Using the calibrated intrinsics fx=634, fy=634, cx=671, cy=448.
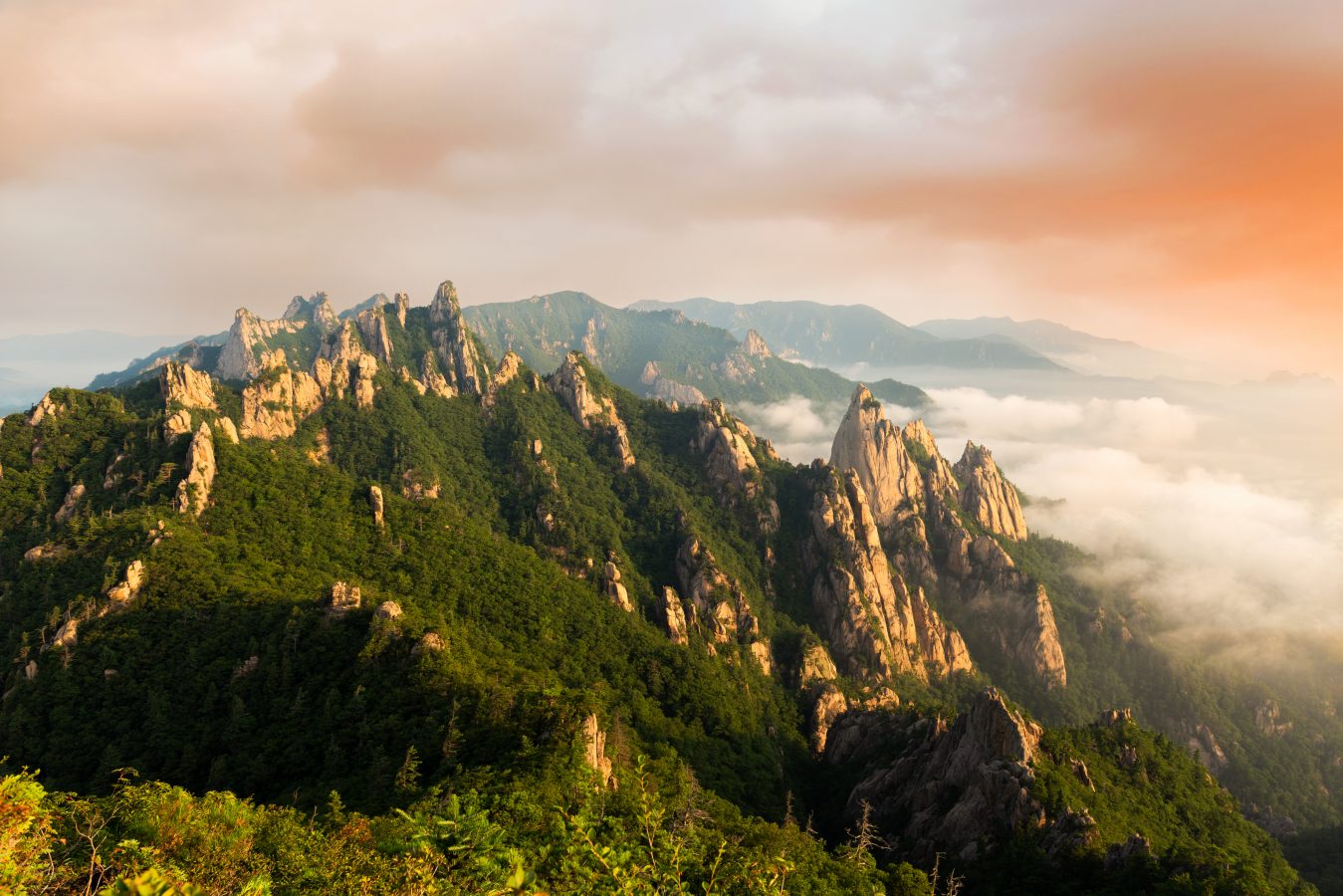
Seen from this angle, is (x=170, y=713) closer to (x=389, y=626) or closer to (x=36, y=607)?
(x=389, y=626)

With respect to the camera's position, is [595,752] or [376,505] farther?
[376,505]

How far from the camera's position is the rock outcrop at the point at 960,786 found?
3317 inches

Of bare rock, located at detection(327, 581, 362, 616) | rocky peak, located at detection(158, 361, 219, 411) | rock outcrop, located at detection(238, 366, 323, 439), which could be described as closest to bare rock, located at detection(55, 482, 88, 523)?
rocky peak, located at detection(158, 361, 219, 411)

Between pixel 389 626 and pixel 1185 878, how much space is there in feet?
302

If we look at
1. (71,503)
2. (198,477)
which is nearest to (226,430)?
(198,477)

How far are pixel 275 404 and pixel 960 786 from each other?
642 feet

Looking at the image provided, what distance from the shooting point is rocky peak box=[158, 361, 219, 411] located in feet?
542

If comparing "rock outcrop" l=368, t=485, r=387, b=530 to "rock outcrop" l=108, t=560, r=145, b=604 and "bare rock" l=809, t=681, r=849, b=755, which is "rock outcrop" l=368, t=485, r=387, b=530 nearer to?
"rock outcrop" l=108, t=560, r=145, b=604

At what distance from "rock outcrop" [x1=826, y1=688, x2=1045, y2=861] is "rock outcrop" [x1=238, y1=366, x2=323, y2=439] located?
176118mm

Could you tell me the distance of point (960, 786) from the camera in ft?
305

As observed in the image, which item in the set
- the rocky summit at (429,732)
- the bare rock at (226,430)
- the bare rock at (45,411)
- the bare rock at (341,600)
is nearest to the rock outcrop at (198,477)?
the rocky summit at (429,732)

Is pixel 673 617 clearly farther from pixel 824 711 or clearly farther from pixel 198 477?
pixel 198 477

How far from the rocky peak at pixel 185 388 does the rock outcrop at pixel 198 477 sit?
168 feet

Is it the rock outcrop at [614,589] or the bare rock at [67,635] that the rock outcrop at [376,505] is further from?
the bare rock at [67,635]
